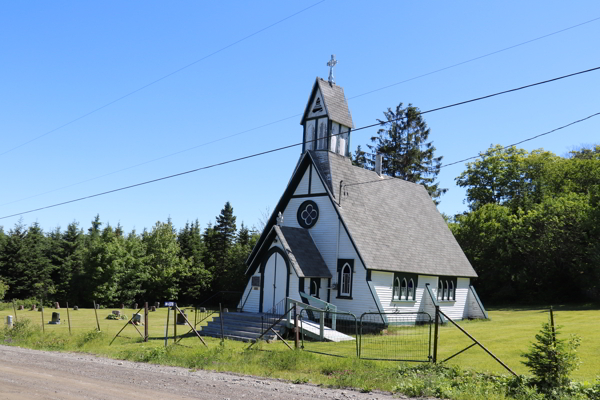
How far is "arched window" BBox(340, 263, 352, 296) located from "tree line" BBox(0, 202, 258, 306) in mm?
25025

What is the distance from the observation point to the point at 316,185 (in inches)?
1116

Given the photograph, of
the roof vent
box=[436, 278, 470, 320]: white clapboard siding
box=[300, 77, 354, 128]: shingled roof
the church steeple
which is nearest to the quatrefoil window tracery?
the church steeple

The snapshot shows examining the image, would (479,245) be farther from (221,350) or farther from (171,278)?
(221,350)

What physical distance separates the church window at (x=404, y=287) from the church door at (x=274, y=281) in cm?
584

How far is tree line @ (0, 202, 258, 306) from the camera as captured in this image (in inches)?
1859

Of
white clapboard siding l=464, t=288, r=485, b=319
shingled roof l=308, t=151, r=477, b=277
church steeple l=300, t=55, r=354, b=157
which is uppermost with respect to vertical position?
church steeple l=300, t=55, r=354, b=157

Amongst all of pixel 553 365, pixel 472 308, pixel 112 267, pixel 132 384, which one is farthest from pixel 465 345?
pixel 112 267

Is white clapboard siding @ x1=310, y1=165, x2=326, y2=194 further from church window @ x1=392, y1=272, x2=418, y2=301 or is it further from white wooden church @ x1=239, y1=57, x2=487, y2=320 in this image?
church window @ x1=392, y1=272, x2=418, y2=301

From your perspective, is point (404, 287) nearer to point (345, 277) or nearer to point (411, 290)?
point (411, 290)

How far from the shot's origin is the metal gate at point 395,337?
1590 centimetres

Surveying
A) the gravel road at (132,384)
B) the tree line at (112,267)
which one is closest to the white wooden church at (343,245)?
the gravel road at (132,384)

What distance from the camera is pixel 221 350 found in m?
16.3

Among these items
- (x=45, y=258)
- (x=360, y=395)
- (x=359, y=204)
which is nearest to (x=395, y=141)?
(x=359, y=204)

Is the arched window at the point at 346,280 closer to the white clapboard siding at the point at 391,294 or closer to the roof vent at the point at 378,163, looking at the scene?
the white clapboard siding at the point at 391,294
